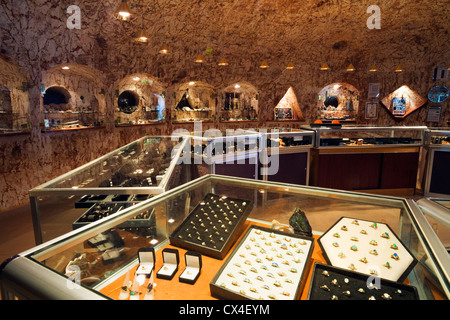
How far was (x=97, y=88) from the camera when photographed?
6.87m

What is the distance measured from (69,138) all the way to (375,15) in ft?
28.7

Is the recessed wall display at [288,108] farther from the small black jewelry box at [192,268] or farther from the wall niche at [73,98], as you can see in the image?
the small black jewelry box at [192,268]

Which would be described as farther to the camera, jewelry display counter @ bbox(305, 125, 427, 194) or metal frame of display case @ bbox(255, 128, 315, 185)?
jewelry display counter @ bbox(305, 125, 427, 194)

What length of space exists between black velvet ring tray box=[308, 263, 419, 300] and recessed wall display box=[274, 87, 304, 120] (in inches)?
341

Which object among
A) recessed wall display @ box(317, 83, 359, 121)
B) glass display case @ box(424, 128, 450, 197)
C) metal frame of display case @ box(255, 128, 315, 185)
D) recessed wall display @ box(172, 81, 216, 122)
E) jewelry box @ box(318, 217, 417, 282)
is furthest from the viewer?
recessed wall display @ box(317, 83, 359, 121)

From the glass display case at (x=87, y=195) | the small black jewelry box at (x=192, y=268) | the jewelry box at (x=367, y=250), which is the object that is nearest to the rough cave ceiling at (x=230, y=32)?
the glass display case at (x=87, y=195)

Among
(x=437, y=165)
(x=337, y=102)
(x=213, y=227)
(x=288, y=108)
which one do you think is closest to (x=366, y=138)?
(x=437, y=165)

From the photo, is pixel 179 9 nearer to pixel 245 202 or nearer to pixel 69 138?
pixel 69 138

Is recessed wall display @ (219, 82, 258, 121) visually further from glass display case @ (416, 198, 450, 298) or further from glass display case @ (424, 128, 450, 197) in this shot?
glass display case @ (416, 198, 450, 298)

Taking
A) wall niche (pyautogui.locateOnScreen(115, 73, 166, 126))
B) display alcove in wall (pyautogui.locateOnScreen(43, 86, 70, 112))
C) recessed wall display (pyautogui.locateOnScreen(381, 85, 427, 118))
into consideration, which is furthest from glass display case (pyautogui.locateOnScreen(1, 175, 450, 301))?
recessed wall display (pyautogui.locateOnScreen(381, 85, 427, 118))

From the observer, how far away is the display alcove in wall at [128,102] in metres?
7.91

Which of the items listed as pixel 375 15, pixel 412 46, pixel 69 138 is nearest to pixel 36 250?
pixel 69 138

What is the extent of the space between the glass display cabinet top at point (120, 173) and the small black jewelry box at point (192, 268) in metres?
0.80

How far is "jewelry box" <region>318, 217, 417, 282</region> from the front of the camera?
3.48 ft
